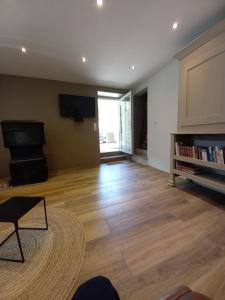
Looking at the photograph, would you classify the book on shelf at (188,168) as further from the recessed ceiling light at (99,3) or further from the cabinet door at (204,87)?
the recessed ceiling light at (99,3)

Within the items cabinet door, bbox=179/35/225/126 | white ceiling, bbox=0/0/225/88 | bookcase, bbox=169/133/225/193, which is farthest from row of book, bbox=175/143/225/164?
white ceiling, bbox=0/0/225/88

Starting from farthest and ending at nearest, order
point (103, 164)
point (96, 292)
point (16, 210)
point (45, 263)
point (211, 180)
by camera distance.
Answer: point (103, 164), point (211, 180), point (16, 210), point (45, 263), point (96, 292)

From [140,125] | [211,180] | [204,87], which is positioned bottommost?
[211,180]

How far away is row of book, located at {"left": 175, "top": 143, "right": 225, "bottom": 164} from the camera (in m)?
1.97

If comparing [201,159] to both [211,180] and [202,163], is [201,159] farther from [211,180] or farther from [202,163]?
[211,180]

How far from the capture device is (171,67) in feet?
10.2

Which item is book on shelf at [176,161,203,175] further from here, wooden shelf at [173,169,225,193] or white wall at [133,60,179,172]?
white wall at [133,60,179,172]

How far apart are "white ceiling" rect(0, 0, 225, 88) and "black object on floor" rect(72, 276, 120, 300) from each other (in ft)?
8.80

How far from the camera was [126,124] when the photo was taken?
478 cm

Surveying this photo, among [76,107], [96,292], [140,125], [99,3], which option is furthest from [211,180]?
[76,107]

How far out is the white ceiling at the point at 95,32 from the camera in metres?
1.90

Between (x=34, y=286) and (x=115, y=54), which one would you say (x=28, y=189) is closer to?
(x=34, y=286)

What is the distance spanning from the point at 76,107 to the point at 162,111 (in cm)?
221

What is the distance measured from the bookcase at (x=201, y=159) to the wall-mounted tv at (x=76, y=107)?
246 cm
